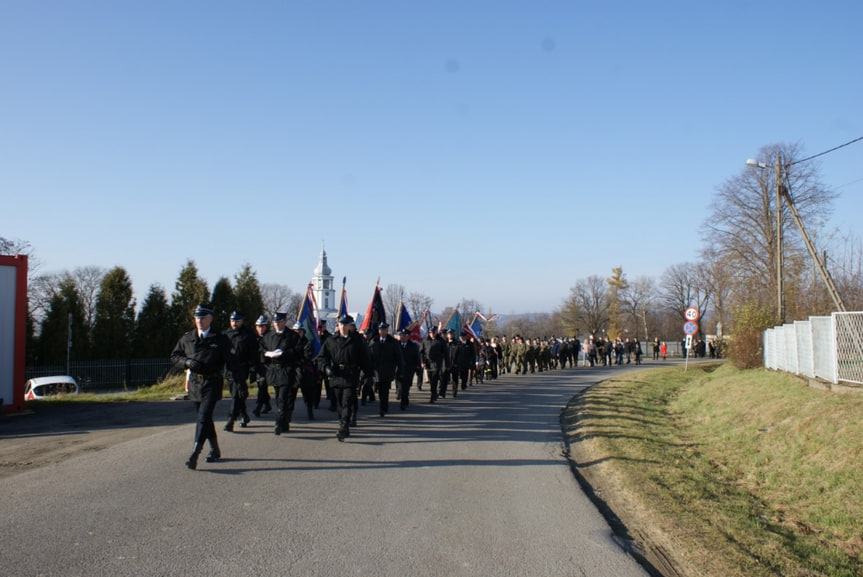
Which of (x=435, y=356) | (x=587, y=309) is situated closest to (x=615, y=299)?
(x=587, y=309)

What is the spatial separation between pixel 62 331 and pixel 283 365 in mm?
32308

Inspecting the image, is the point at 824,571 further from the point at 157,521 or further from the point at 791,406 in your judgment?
the point at 791,406

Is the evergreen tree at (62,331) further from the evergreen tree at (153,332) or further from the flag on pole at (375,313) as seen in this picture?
the flag on pole at (375,313)

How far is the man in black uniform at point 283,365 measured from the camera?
10.6 meters

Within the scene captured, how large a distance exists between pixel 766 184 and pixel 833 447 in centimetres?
4002

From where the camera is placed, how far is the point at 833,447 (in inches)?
376

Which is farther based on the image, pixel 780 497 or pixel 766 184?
pixel 766 184

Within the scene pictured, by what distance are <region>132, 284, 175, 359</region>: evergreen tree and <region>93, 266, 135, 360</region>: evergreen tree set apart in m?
0.52

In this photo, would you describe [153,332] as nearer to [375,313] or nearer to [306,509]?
[375,313]

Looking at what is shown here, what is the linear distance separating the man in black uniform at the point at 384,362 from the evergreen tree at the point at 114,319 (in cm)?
2935

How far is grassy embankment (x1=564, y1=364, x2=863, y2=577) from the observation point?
225 inches

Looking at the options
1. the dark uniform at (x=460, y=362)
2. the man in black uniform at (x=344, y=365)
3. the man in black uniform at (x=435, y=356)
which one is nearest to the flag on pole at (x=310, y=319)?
the man in black uniform at (x=435, y=356)

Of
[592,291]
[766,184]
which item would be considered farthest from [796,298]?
[592,291]

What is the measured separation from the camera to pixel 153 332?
39312mm
